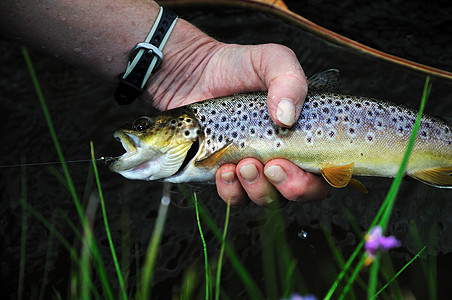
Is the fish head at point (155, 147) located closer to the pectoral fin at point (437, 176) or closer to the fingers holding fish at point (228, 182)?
the fingers holding fish at point (228, 182)

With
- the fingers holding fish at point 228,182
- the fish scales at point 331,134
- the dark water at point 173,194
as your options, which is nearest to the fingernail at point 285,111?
the fish scales at point 331,134

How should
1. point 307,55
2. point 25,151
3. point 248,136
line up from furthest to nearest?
point 307,55 → point 25,151 → point 248,136

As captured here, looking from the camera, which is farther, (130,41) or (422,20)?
(422,20)

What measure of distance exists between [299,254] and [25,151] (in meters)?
2.14

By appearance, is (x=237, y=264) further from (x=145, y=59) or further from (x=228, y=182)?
(x=145, y=59)

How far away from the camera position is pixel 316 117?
2.14m

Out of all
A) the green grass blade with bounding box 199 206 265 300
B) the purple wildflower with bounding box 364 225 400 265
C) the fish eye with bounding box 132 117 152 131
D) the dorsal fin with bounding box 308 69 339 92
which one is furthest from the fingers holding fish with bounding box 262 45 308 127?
the purple wildflower with bounding box 364 225 400 265

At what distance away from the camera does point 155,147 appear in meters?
2.11

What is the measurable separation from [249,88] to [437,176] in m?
1.06

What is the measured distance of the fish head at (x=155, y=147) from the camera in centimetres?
211

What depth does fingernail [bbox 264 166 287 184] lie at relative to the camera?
207 cm

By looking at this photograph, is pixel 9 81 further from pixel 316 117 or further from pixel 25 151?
pixel 316 117

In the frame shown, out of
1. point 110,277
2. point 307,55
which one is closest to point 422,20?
point 307,55

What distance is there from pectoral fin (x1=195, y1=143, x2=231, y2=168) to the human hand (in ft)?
0.21
